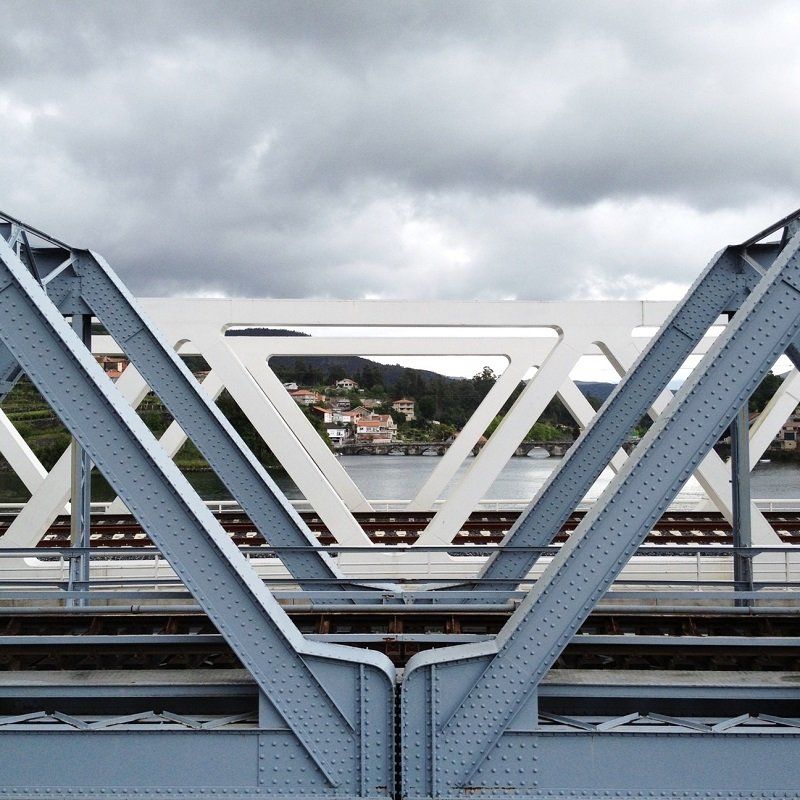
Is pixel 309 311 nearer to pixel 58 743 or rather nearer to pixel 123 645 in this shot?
pixel 123 645

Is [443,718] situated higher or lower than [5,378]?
lower

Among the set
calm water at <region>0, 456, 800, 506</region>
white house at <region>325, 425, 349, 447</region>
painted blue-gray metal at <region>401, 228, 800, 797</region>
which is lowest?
painted blue-gray metal at <region>401, 228, 800, 797</region>

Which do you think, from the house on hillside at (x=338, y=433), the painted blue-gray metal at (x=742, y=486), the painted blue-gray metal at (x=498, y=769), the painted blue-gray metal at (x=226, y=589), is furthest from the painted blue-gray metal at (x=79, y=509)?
the house on hillside at (x=338, y=433)

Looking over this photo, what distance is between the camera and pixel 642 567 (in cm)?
1310

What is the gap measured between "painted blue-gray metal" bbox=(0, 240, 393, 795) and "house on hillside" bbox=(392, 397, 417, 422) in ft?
222

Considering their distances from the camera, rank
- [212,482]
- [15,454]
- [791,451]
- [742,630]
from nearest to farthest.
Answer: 1. [742,630]
2. [15,454]
3. [212,482]
4. [791,451]

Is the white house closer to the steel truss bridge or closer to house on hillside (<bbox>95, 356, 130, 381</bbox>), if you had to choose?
house on hillside (<bbox>95, 356, 130, 381</bbox>)

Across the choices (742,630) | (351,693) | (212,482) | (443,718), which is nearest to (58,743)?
(351,693)

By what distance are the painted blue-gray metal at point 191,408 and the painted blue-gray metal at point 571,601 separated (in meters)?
2.71

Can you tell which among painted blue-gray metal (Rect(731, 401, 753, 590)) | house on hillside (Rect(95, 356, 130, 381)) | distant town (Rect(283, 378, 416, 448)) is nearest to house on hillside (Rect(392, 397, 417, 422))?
distant town (Rect(283, 378, 416, 448))

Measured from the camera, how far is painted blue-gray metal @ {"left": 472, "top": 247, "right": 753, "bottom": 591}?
7.42 meters

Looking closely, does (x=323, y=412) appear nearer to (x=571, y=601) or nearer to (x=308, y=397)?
(x=308, y=397)

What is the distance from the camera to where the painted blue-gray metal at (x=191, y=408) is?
7512 millimetres

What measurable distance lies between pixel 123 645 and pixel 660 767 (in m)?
5.00
